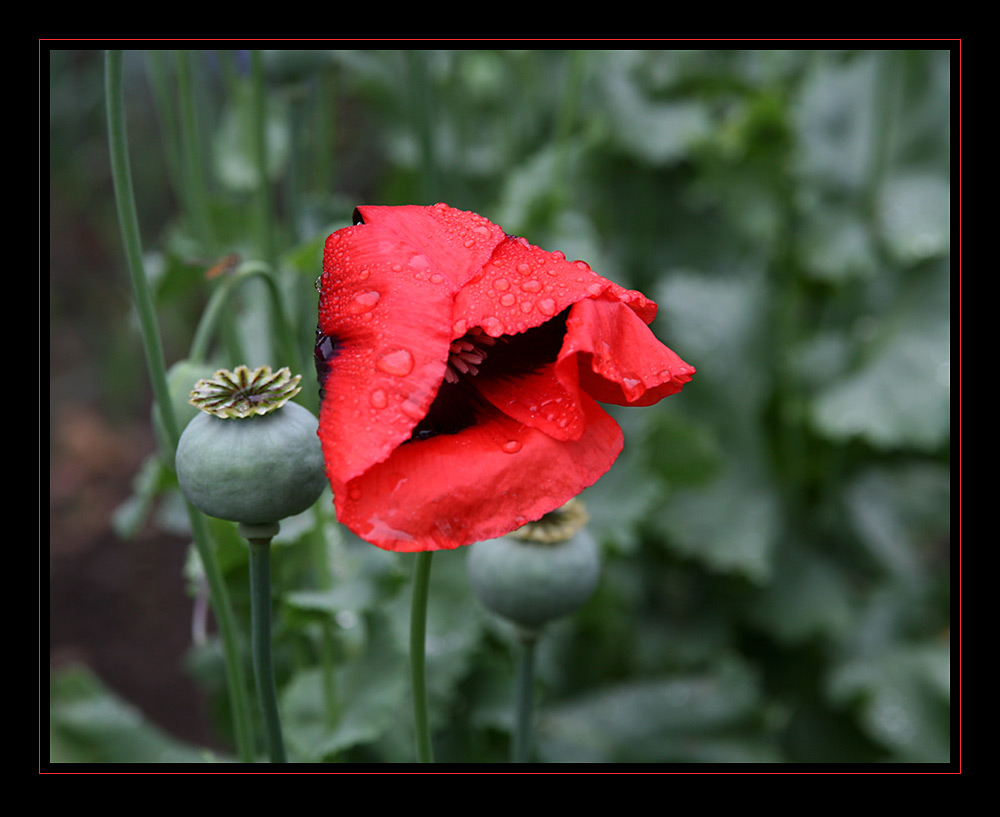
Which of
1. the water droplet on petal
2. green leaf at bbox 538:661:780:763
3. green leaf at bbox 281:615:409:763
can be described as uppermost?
the water droplet on petal

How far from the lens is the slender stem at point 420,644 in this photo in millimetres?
409

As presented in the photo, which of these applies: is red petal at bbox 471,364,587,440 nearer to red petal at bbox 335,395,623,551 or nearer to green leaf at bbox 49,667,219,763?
red petal at bbox 335,395,623,551

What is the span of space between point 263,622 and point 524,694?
20cm

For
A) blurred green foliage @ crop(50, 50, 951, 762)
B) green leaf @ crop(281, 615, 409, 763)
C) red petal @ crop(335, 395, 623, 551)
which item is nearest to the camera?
red petal @ crop(335, 395, 623, 551)

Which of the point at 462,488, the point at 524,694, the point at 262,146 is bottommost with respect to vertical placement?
the point at 524,694

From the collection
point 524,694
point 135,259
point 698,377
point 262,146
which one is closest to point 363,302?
point 135,259

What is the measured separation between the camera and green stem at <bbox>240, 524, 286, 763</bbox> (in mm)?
383

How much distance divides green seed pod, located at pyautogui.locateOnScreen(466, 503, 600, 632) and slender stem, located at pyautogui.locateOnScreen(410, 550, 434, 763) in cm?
7

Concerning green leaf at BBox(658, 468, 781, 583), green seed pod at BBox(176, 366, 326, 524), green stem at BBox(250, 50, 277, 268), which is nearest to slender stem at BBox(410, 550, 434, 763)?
green seed pod at BBox(176, 366, 326, 524)

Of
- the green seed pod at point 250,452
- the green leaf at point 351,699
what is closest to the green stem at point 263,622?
the green seed pod at point 250,452

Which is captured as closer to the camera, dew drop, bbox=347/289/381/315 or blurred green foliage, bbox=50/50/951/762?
dew drop, bbox=347/289/381/315

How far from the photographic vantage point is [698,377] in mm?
1190

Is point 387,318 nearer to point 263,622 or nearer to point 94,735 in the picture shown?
point 263,622

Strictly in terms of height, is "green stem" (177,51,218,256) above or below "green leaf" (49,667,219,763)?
above
